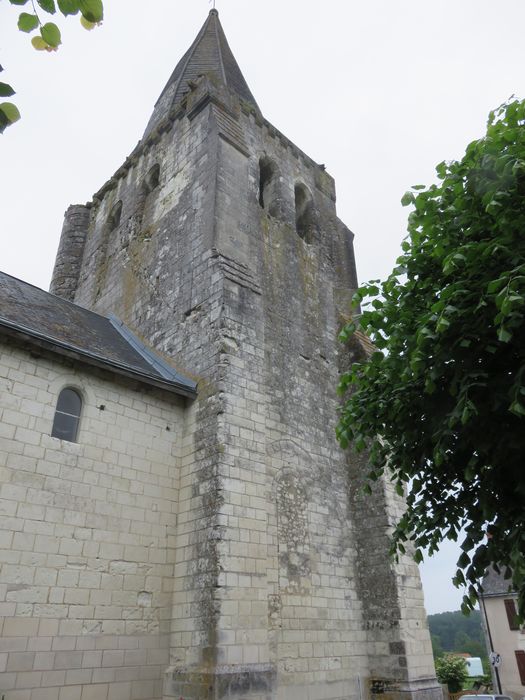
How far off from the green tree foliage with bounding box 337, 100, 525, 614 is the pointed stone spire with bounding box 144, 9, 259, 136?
11523mm

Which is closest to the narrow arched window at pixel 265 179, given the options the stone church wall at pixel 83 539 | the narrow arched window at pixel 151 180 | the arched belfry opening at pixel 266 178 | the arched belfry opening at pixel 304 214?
the arched belfry opening at pixel 266 178

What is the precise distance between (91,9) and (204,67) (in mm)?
15784

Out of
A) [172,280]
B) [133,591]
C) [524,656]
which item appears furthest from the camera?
[524,656]

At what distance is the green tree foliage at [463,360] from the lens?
14.9 ft

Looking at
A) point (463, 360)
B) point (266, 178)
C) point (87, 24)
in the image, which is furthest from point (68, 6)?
point (266, 178)

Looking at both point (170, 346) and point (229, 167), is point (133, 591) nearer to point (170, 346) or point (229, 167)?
point (170, 346)

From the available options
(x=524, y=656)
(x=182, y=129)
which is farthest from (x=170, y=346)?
(x=524, y=656)

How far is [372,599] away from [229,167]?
8437mm

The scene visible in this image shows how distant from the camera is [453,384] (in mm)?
4617

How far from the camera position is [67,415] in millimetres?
7422

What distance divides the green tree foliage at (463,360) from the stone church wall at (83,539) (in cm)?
342

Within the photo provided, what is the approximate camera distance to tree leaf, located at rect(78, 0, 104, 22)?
2.21 m

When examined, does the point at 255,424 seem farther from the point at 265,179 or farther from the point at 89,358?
the point at 265,179

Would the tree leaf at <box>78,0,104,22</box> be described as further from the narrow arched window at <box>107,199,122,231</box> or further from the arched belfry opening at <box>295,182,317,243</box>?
the narrow arched window at <box>107,199,122,231</box>
